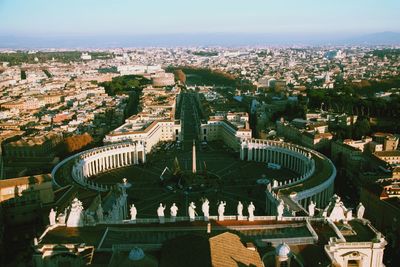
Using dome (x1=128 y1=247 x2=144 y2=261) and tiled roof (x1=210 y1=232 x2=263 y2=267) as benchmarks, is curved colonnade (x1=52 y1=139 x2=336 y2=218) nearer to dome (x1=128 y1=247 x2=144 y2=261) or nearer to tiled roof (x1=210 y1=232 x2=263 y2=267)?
tiled roof (x1=210 y1=232 x2=263 y2=267)

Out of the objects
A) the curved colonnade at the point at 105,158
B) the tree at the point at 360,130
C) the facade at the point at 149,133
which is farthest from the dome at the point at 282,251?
the tree at the point at 360,130

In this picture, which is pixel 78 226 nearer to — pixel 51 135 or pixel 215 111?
pixel 51 135

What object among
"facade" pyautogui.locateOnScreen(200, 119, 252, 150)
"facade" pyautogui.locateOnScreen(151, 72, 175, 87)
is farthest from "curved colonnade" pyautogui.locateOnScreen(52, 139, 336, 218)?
"facade" pyautogui.locateOnScreen(151, 72, 175, 87)

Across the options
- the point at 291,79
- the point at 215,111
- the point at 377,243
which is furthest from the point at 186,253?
the point at 291,79

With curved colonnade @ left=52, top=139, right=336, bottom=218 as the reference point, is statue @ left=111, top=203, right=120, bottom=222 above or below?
above

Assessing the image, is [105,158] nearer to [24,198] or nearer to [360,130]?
[24,198]
